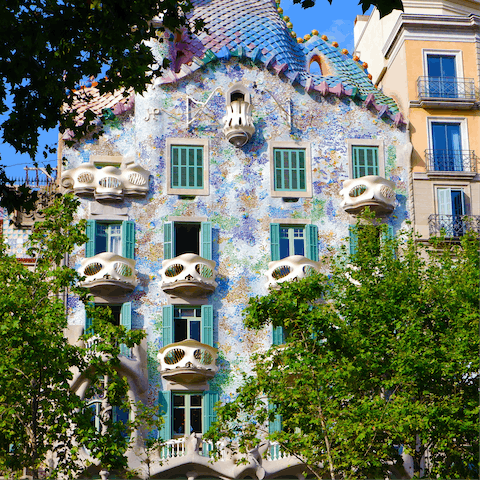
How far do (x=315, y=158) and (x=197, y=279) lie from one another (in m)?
6.66

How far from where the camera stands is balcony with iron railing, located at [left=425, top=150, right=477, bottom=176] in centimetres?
3722

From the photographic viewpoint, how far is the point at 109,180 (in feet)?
116

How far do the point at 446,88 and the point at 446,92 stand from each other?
8.3 inches

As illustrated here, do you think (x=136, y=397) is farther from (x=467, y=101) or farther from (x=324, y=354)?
(x=467, y=101)

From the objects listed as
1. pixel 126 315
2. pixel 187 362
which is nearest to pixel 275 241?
pixel 187 362

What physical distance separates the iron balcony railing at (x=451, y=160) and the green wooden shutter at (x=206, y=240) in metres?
8.46

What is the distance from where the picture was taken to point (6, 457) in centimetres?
2366

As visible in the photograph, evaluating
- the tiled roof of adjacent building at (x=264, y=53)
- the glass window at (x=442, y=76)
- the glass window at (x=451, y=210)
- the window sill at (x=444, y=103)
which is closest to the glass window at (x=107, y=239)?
the tiled roof of adjacent building at (x=264, y=53)

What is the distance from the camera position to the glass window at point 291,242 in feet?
117

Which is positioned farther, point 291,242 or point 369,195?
point 291,242

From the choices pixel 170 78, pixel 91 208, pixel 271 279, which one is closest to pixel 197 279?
pixel 271 279

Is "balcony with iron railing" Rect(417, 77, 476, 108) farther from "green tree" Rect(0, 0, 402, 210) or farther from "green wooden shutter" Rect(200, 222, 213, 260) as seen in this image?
"green tree" Rect(0, 0, 402, 210)

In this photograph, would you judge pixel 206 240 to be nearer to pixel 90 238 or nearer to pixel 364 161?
pixel 90 238

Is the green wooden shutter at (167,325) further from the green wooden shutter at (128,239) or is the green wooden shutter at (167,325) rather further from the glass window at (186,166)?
the glass window at (186,166)
